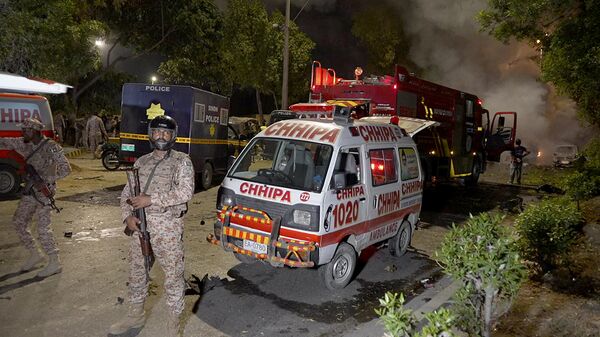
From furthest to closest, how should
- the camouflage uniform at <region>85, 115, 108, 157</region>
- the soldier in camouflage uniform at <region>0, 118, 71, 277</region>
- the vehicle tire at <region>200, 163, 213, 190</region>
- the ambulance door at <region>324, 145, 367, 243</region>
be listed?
the camouflage uniform at <region>85, 115, 108, 157</region> → the vehicle tire at <region>200, 163, 213, 190</region> → the soldier in camouflage uniform at <region>0, 118, 71, 277</region> → the ambulance door at <region>324, 145, 367, 243</region>

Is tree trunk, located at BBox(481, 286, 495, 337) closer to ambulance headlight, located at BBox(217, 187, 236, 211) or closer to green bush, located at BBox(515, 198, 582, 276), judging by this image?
green bush, located at BBox(515, 198, 582, 276)

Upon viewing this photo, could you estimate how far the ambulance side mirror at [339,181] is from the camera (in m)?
5.30

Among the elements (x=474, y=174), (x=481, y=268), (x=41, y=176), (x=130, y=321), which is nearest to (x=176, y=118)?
(x=41, y=176)

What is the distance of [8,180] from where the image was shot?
10.1 m

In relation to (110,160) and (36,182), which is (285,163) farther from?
(110,160)

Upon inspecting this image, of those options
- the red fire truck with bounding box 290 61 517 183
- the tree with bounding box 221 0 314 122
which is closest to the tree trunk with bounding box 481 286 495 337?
the red fire truck with bounding box 290 61 517 183

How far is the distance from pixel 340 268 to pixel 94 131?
15.3m

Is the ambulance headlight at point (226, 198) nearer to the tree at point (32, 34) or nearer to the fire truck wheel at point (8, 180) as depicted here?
the tree at point (32, 34)

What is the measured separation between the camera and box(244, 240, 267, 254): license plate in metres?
5.14

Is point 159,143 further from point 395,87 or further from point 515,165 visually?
point 515,165

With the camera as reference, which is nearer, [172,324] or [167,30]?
[172,324]

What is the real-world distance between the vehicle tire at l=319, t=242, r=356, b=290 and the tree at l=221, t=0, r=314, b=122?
24.3 m

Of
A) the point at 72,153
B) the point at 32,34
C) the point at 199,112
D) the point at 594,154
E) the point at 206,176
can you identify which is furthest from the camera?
the point at 72,153

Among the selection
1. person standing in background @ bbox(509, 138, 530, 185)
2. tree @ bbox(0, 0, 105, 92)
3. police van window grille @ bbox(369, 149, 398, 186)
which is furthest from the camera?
person standing in background @ bbox(509, 138, 530, 185)
